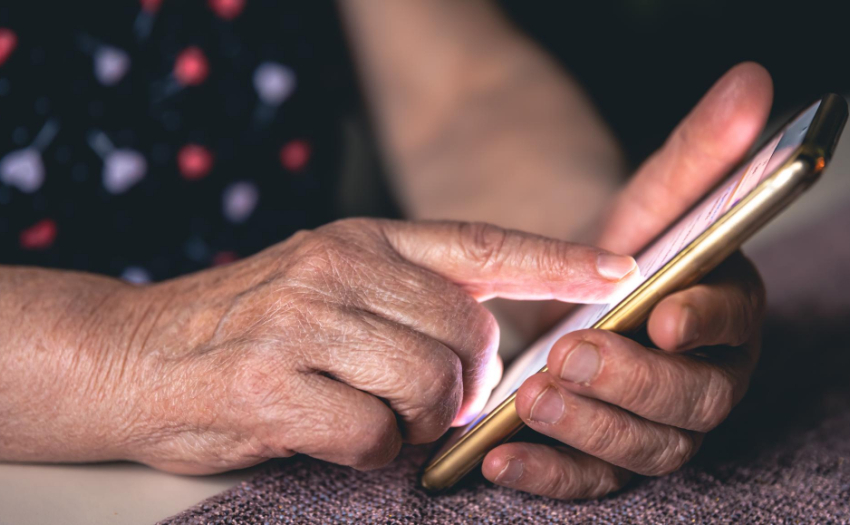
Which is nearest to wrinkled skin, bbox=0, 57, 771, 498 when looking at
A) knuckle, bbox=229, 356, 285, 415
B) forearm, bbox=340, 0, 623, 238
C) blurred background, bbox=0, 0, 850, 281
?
knuckle, bbox=229, 356, 285, 415

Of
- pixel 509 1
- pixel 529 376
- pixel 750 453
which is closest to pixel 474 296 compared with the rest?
pixel 529 376

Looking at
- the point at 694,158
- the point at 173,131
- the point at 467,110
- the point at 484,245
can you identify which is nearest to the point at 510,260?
the point at 484,245

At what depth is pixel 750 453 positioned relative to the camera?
540mm

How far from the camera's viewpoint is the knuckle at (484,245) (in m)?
0.49

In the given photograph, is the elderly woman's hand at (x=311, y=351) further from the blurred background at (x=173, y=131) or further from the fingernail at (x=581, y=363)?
the blurred background at (x=173, y=131)

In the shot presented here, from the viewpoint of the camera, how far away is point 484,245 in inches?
19.4

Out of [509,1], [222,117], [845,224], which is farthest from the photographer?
[509,1]

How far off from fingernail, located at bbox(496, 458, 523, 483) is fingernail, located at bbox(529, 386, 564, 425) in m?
0.05

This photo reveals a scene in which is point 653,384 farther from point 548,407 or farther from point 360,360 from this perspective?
point 360,360

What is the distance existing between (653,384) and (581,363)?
0.20 ft

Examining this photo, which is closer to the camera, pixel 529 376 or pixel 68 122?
pixel 529 376

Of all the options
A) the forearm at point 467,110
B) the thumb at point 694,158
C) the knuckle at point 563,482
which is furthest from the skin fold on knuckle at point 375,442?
the forearm at point 467,110

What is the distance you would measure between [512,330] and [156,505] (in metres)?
0.47

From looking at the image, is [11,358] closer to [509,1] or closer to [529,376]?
[529,376]
